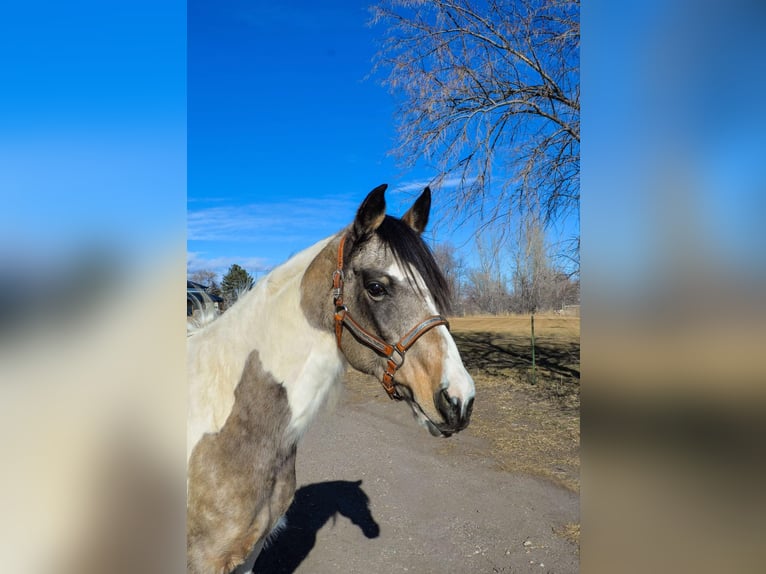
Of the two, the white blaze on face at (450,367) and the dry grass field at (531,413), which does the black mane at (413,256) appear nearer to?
the white blaze on face at (450,367)

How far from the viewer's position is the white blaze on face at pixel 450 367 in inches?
75.7

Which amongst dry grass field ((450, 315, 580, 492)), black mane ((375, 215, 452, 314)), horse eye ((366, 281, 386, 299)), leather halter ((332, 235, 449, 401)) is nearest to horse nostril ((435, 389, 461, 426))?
leather halter ((332, 235, 449, 401))

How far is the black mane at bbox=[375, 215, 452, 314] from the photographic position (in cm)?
217

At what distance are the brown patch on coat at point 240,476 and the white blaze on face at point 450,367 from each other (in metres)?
0.78

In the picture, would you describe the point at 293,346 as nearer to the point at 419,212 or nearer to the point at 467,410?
the point at 467,410

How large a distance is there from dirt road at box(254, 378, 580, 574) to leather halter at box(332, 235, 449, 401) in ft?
1.79

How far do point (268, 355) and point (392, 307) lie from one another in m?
0.65

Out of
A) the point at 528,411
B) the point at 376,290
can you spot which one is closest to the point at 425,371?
the point at 376,290

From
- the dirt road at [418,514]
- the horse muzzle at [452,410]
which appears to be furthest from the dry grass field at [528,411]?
the horse muzzle at [452,410]

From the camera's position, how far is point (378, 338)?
7.07 ft
